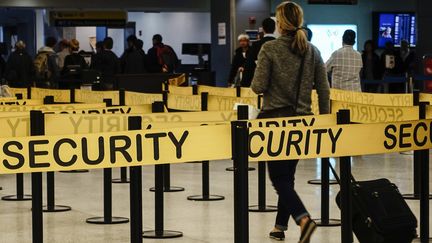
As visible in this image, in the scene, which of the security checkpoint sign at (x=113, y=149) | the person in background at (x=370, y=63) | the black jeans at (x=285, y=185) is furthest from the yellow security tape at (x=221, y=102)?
the person in background at (x=370, y=63)

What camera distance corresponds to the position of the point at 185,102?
14953 millimetres

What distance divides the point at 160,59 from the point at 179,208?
15.4 m

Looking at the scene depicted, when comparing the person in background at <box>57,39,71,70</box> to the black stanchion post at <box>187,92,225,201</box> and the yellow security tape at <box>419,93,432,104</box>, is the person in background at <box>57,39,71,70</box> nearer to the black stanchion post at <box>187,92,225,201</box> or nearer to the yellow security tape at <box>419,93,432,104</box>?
the yellow security tape at <box>419,93,432,104</box>

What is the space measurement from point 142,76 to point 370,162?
951 cm

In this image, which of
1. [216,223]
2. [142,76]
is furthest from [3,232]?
[142,76]

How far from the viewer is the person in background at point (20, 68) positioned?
24969 mm

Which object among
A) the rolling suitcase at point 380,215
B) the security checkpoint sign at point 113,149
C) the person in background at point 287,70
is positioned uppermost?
the person in background at point 287,70

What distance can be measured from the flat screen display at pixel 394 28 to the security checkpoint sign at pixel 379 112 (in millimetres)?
22077

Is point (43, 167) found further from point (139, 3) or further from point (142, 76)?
point (139, 3)

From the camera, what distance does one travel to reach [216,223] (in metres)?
10.3

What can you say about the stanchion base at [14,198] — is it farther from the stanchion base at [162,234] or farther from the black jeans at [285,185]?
the black jeans at [285,185]

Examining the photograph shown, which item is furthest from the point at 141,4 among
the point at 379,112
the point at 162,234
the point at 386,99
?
the point at 162,234

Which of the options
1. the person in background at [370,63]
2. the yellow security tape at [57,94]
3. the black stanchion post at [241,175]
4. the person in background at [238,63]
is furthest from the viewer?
the person in background at [370,63]

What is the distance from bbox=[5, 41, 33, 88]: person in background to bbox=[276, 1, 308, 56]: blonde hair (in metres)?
16.6
